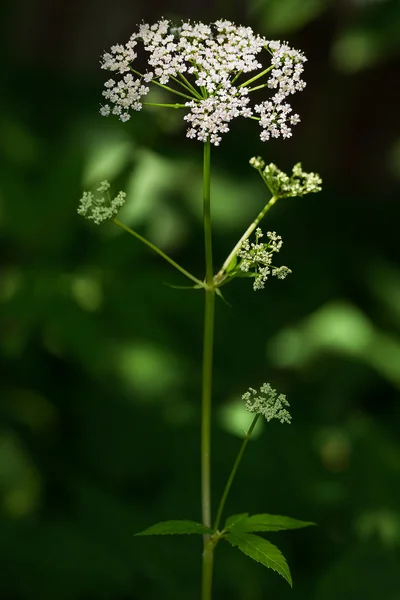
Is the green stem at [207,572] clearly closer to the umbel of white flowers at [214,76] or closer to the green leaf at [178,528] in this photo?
the green leaf at [178,528]

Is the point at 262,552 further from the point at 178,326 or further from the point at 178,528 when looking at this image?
the point at 178,326

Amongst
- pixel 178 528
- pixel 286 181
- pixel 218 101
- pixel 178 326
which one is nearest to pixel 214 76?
pixel 218 101

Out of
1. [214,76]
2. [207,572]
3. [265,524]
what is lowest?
[207,572]

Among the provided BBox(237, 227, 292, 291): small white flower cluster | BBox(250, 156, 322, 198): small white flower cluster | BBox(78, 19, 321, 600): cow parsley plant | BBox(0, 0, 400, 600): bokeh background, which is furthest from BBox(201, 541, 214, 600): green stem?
BBox(250, 156, 322, 198): small white flower cluster

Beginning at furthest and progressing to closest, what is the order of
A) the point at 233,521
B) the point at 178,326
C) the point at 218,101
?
the point at 178,326 < the point at 233,521 < the point at 218,101

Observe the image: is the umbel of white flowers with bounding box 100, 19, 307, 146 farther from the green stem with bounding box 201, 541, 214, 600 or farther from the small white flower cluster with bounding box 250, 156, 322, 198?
the green stem with bounding box 201, 541, 214, 600

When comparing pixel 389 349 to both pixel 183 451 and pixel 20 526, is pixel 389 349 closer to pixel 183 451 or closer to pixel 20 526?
pixel 183 451

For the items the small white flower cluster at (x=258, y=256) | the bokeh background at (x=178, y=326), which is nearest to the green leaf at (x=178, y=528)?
the bokeh background at (x=178, y=326)
